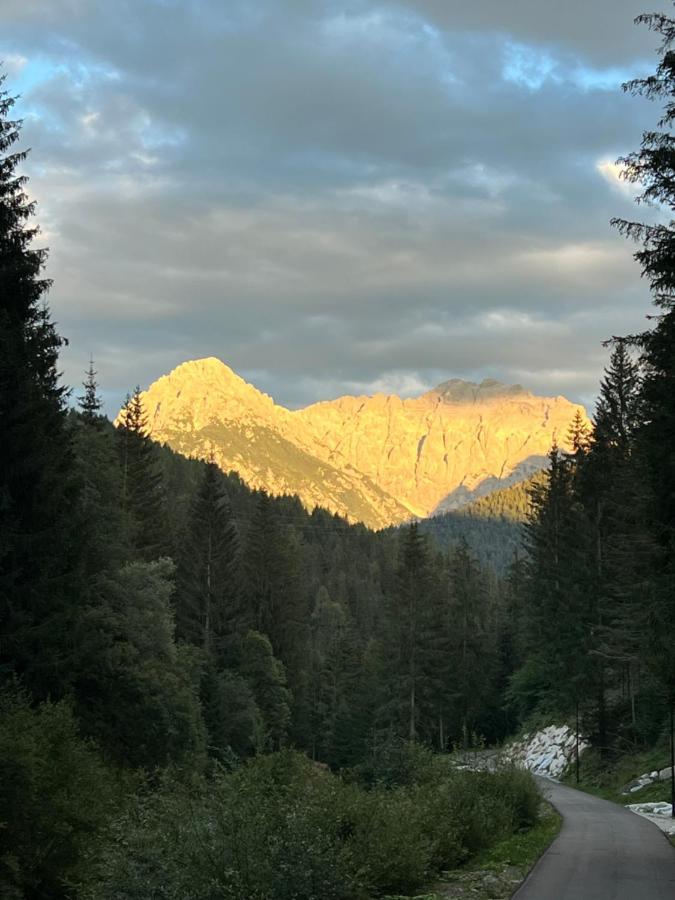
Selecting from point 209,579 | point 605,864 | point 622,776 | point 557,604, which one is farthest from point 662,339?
point 209,579

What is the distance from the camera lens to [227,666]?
71125 mm

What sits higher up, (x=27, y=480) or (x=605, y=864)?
(x=27, y=480)

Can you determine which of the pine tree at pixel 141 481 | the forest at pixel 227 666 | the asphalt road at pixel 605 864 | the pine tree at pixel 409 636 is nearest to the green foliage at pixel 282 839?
the forest at pixel 227 666

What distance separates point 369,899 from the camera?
1361 centimetres

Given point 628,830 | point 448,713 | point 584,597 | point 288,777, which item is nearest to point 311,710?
point 448,713

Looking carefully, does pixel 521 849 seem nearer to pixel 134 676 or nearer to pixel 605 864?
pixel 605 864

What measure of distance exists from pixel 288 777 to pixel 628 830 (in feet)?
41.6

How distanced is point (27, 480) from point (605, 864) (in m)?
16.5

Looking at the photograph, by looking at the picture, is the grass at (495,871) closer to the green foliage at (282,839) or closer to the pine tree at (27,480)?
the green foliage at (282,839)

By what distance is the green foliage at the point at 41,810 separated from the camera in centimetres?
1498

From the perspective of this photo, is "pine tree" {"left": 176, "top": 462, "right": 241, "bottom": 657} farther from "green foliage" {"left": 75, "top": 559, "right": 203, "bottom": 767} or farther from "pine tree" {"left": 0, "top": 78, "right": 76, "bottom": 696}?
"pine tree" {"left": 0, "top": 78, "right": 76, "bottom": 696}

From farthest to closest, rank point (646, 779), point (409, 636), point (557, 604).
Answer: point (409, 636) < point (557, 604) < point (646, 779)

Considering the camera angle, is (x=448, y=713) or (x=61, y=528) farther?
(x=448, y=713)

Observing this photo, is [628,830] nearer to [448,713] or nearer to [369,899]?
[369,899]
